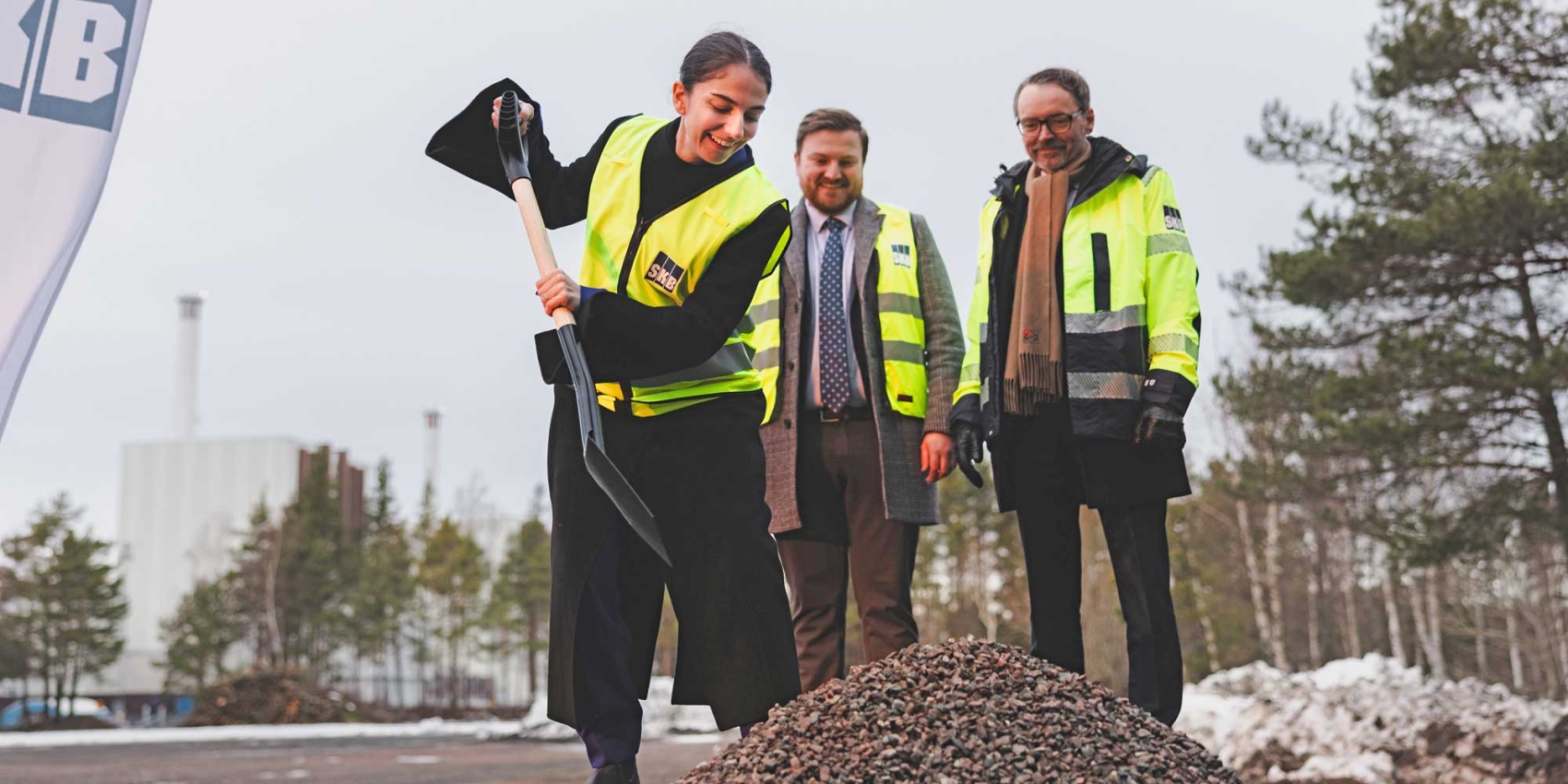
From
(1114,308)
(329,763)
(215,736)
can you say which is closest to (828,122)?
(1114,308)

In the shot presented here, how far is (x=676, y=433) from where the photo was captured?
3.18 m

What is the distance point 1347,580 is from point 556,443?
106ft

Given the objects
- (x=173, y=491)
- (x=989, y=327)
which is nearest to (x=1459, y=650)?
(x=989, y=327)

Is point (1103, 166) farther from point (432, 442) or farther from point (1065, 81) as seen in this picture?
point (432, 442)

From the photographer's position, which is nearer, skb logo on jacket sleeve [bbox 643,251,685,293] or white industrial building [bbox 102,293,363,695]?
skb logo on jacket sleeve [bbox 643,251,685,293]

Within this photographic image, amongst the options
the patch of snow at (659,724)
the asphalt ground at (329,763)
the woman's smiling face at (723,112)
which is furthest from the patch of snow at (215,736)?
the woman's smiling face at (723,112)

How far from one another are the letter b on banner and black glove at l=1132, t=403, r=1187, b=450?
2.74 metres

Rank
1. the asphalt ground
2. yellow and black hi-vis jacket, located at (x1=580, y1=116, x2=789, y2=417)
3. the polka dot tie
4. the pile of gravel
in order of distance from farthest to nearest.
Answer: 1. the asphalt ground
2. the polka dot tie
3. yellow and black hi-vis jacket, located at (x1=580, y1=116, x2=789, y2=417)
4. the pile of gravel

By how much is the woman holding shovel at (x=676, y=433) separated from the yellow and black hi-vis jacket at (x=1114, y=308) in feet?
3.33

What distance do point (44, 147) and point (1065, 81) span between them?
273 cm

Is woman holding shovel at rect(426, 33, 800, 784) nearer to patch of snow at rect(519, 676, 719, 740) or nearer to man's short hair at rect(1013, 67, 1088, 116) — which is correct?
man's short hair at rect(1013, 67, 1088, 116)

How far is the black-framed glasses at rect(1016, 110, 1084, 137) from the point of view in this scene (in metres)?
3.98

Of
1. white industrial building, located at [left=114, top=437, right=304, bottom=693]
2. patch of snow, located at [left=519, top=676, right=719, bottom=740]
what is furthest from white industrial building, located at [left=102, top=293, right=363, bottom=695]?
patch of snow, located at [left=519, top=676, right=719, bottom=740]

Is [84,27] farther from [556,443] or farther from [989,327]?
[989,327]
